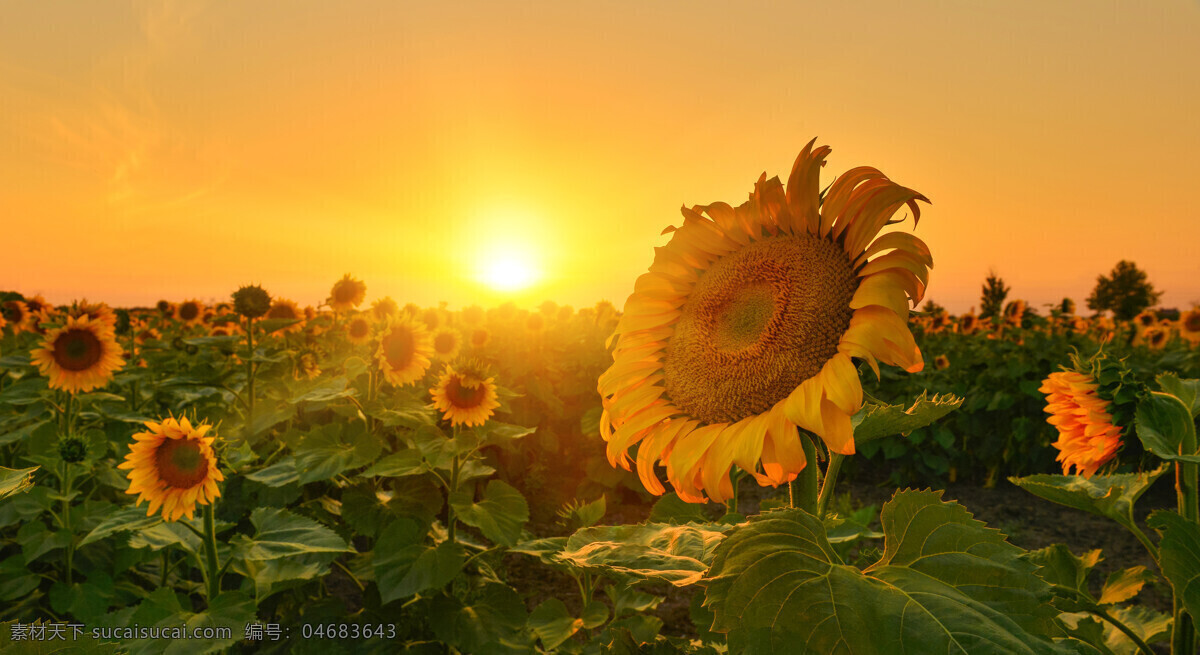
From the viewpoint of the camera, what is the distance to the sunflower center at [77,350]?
3.97 meters

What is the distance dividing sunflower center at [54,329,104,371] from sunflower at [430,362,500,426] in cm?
253

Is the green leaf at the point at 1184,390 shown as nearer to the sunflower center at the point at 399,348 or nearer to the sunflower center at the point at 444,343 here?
the sunflower center at the point at 399,348

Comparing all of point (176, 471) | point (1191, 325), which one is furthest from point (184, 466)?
point (1191, 325)

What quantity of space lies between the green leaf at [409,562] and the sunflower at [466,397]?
55 cm

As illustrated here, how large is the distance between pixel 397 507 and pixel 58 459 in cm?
207

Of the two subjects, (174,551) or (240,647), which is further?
(174,551)

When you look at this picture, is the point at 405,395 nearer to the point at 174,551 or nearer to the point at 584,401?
the point at 174,551

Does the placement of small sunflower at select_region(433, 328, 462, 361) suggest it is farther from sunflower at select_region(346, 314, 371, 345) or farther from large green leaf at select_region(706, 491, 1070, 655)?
large green leaf at select_region(706, 491, 1070, 655)

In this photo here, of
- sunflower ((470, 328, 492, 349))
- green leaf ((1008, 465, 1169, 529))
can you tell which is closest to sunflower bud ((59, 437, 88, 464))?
sunflower ((470, 328, 492, 349))

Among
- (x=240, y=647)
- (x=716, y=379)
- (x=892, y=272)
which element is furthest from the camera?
(x=240, y=647)

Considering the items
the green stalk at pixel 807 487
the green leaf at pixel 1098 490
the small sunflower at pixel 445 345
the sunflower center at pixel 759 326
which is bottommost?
the green leaf at pixel 1098 490

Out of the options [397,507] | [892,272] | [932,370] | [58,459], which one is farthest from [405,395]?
[932,370]

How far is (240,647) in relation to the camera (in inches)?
126

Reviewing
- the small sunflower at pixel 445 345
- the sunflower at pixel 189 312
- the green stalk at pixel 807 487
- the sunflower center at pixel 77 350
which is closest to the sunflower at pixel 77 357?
the sunflower center at pixel 77 350
